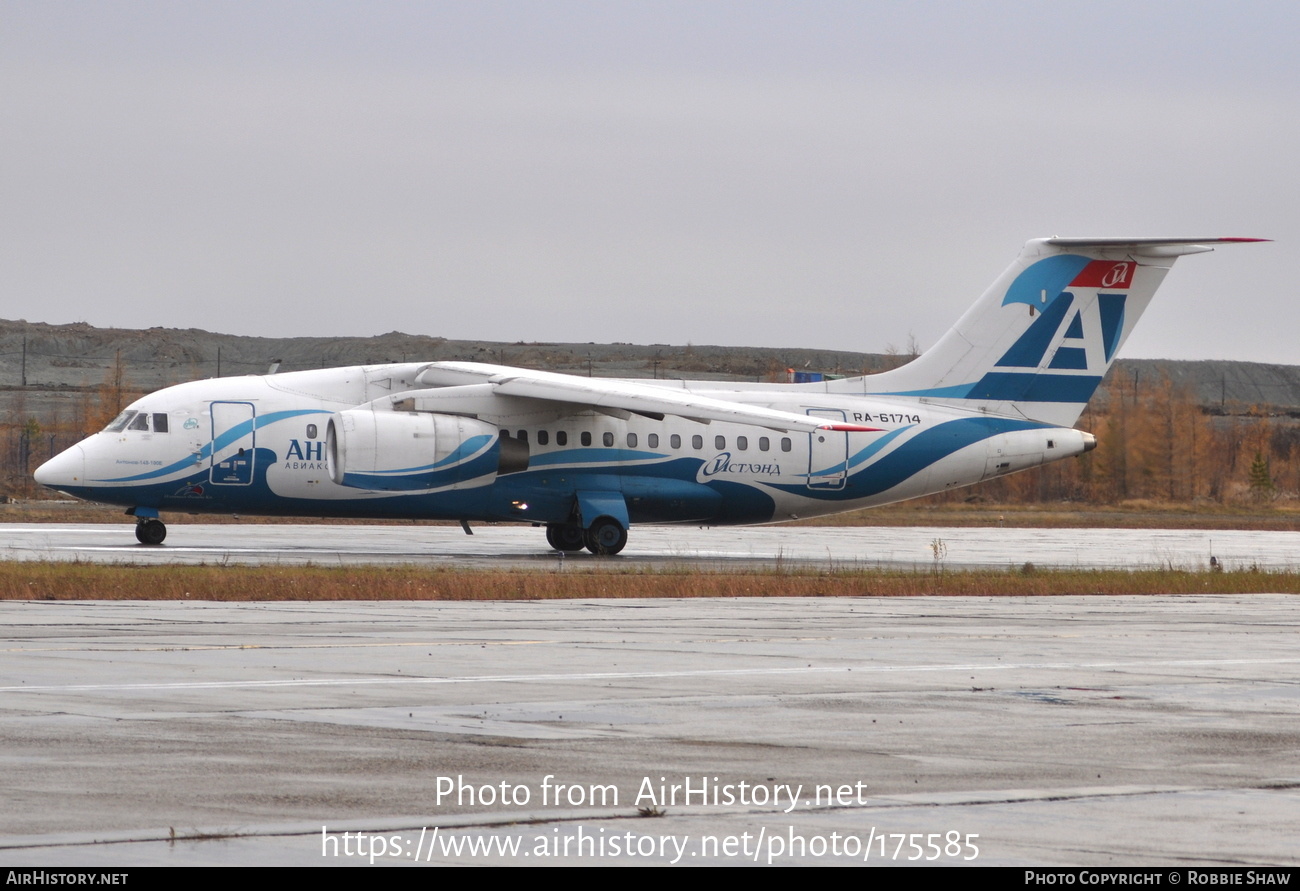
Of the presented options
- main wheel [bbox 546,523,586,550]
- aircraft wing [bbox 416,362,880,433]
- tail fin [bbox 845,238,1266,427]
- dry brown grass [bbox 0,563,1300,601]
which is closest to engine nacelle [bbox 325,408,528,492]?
aircraft wing [bbox 416,362,880,433]

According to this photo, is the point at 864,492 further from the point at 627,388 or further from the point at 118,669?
the point at 118,669

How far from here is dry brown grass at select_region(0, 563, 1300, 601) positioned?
1878 centimetres

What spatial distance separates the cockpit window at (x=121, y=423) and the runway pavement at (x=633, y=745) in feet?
46.9

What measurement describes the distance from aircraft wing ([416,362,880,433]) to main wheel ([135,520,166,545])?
530 cm

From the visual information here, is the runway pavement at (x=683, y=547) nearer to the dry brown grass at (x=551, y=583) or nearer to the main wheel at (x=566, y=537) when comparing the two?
the main wheel at (x=566, y=537)

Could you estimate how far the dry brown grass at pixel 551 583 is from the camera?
1878 cm

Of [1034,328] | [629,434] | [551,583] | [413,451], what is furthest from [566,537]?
[551,583]

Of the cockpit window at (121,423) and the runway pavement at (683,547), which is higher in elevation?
the cockpit window at (121,423)

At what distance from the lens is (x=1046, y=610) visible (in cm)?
1888

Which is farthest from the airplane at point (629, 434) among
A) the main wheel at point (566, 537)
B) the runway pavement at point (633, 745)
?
the runway pavement at point (633, 745)

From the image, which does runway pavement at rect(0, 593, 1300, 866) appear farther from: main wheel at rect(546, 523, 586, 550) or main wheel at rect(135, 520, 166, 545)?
main wheel at rect(546, 523, 586, 550)

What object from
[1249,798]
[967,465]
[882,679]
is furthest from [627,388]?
[1249,798]

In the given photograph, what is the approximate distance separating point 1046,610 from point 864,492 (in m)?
13.4

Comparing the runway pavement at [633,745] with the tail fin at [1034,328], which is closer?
the runway pavement at [633,745]
